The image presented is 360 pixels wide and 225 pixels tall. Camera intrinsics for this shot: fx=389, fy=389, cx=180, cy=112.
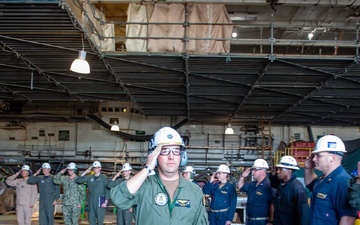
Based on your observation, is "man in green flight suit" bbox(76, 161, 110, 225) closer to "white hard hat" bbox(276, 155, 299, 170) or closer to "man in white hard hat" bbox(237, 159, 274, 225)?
"man in white hard hat" bbox(237, 159, 274, 225)

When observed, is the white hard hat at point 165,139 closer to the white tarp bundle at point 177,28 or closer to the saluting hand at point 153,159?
the saluting hand at point 153,159

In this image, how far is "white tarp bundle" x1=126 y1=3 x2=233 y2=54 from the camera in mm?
11516

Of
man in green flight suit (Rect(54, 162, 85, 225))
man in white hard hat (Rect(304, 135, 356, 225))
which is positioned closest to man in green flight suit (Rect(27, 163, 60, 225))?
man in green flight suit (Rect(54, 162, 85, 225))

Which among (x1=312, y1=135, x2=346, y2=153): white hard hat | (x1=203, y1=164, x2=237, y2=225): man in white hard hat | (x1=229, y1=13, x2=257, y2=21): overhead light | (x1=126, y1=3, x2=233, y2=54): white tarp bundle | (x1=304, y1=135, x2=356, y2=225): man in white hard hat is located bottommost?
(x1=203, y1=164, x2=237, y2=225): man in white hard hat

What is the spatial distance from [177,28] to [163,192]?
29.5ft

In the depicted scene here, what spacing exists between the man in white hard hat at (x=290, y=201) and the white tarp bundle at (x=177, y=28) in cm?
556

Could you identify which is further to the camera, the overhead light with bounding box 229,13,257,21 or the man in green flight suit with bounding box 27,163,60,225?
the overhead light with bounding box 229,13,257,21

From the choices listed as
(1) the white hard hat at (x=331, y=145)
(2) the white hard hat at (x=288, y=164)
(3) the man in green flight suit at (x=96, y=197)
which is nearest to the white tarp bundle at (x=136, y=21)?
(3) the man in green flight suit at (x=96, y=197)

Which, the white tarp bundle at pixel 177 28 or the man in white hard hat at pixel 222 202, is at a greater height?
the white tarp bundle at pixel 177 28

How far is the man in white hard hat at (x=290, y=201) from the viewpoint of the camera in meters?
6.14

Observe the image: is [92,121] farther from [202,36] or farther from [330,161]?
[330,161]

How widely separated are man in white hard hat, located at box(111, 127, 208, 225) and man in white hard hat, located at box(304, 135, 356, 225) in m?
1.57

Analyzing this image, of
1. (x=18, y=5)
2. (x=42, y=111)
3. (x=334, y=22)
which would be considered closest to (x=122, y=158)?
(x=42, y=111)

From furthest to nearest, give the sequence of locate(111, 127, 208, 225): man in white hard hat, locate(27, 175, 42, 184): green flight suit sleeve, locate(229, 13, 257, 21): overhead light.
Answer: locate(229, 13, 257, 21): overhead light → locate(27, 175, 42, 184): green flight suit sleeve → locate(111, 127, 208, 225): man in white hard hat
